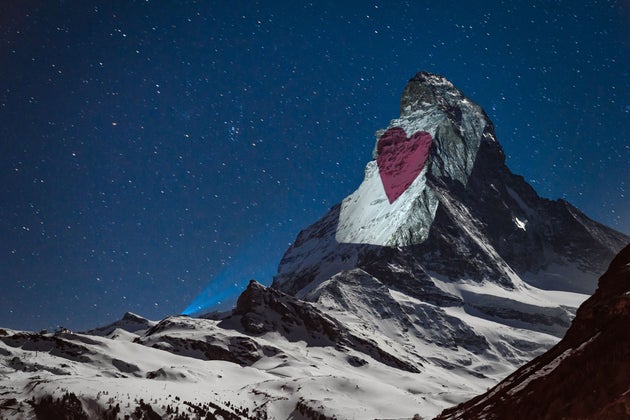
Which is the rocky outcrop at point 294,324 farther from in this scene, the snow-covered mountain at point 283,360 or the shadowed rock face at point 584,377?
the shadowed rock face at point 584,377

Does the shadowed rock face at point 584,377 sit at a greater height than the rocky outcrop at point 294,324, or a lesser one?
lesser

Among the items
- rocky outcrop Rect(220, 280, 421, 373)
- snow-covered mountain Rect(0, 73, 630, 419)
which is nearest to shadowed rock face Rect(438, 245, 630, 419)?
snow-covered mountain Rect(0, 73, 630, 419)

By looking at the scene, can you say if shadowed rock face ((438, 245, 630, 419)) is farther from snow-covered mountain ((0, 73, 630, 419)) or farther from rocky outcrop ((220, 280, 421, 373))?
rocky outcrop ((220, 280, 421, 373))

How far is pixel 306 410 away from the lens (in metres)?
54.9

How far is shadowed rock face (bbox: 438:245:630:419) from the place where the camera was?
30.3ft

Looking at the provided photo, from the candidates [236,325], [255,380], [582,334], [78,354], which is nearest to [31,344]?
[78,354]

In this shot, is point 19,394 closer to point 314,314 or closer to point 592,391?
point 592,391

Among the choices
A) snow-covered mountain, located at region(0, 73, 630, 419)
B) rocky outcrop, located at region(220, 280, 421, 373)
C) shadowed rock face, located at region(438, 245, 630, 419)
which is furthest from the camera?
rocky outcrop, located at region(220, 280, 421, 373)

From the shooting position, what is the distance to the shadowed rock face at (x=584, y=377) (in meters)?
9.23

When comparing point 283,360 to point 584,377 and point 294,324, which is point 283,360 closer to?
point 294,324

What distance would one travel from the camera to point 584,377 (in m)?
10.0

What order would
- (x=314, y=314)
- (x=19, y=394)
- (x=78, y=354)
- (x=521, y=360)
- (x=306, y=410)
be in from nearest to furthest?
(x=19, y=394) → (x=306, y=410) → (x=78, y=354) → (x=314, y=314) → (x=521, y=360)

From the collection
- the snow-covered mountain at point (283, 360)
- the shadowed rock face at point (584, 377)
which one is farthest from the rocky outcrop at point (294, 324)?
the shadowed rock face at point (584, 377)

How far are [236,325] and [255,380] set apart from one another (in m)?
51.4
